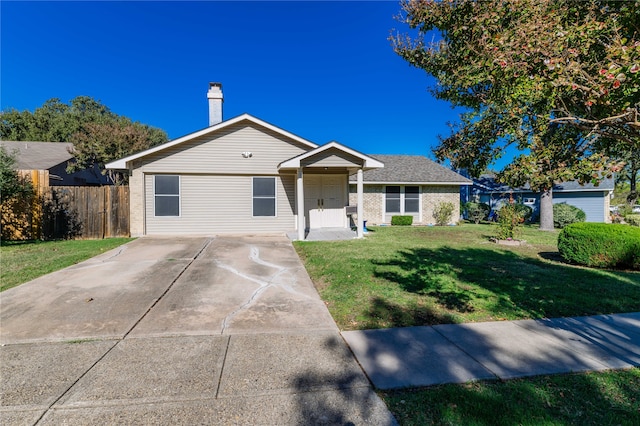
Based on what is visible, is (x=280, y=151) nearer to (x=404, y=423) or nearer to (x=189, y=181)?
(x=189, y=181)

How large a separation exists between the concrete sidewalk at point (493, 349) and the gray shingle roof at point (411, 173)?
46.1 feet

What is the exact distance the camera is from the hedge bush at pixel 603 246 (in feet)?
23.5

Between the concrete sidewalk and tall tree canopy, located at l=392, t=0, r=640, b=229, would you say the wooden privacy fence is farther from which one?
tall tree canopy, located at l=392, t=0, r=640, b=229

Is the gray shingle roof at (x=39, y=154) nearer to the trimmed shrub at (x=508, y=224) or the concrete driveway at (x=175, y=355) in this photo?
the concrete driveway at (x=175, y=355)

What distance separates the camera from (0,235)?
10.5 metres

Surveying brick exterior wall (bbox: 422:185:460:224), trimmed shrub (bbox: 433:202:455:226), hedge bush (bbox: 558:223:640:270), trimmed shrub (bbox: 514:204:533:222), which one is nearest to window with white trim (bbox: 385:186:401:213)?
brick exterior wall (bbox: 422:185:460:224)

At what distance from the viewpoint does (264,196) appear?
1287 centimetres

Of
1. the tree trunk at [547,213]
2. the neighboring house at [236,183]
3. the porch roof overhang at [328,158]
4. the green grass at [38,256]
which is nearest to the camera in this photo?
the green grass at [38,256]

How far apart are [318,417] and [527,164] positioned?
111 inches

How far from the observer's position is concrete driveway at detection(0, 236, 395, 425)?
7.69 ft

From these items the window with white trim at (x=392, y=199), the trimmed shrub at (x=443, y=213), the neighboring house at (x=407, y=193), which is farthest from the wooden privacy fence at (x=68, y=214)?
the trimmed shrub at (x=443, y=213)

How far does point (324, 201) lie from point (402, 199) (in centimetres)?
700

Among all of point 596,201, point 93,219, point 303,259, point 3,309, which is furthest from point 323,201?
point 596,201

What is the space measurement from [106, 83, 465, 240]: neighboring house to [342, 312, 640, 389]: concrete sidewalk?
784cm
